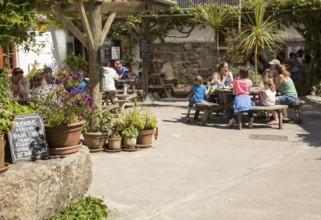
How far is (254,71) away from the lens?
52.1 ft

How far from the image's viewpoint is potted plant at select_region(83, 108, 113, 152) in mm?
9078

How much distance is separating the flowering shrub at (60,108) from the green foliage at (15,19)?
743mm

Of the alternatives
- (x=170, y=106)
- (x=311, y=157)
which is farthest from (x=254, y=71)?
(x=311, y=157)

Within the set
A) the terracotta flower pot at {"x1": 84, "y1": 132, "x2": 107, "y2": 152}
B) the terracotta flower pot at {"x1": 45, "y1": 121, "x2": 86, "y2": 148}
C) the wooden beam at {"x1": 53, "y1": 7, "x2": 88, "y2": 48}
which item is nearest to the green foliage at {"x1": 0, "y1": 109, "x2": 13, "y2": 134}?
the terracotta flower pot at {"x1": 45, "y1": 121, "x2": 86, "y2": 148}

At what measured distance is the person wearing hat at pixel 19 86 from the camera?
10672 millimetres

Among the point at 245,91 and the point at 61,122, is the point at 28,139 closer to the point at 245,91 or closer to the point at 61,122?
the point at 61,122

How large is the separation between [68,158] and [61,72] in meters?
2.16

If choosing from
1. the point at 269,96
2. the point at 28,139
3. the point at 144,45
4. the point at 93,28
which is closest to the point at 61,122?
the point at 28,139

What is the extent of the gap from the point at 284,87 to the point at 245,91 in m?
1.27

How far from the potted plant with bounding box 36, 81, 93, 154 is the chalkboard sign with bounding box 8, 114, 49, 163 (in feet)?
0.44

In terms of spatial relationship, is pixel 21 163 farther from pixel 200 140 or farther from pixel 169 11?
pixel 169 11

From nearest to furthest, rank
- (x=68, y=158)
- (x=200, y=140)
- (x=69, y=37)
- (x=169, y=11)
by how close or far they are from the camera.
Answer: (x=68, y=158) < (x=200, y=140) < (x=169, y=11) < (x=69, y=37)

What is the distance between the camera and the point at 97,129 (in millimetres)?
Result: 9211

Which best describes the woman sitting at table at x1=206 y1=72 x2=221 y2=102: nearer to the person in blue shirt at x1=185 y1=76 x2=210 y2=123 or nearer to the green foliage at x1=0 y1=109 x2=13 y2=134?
the person in blue shirt at x1=185 y1=76 x2=210 y2=123
